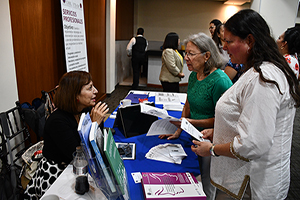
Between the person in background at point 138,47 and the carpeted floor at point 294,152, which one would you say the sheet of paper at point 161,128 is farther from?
the person in background at point 138,47

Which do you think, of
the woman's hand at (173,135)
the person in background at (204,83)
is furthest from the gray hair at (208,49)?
the woman's hand at (173,135)

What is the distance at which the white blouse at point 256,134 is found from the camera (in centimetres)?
81

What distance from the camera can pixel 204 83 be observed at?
156 cm

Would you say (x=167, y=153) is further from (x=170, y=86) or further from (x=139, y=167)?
(x=170, y=86)

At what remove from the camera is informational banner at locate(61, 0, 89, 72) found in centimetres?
286

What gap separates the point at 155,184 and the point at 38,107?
5.35 feet

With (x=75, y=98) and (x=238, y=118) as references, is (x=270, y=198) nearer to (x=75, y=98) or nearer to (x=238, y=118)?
(x=238, y=118)

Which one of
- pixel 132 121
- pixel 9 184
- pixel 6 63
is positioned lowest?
pixel 9 184

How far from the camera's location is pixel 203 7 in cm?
821

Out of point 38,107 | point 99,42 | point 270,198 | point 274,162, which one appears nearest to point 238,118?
point 274,162

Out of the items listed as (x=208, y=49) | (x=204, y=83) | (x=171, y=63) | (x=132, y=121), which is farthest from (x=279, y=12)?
(x=132, y=121)

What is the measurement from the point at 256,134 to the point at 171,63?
3026 millimetres

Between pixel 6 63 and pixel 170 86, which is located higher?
pixel 6 63

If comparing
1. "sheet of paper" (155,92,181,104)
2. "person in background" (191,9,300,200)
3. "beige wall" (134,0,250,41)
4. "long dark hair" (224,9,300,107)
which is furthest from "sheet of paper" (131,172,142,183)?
"beige wall" (134,0,250,41)
